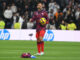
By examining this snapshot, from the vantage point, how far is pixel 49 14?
86.0 feet

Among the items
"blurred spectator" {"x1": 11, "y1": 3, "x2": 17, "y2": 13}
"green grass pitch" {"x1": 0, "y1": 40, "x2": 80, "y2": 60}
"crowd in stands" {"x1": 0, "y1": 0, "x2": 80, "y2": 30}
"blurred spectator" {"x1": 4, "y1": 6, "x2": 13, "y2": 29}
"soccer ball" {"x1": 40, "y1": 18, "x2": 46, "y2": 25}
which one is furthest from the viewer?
"blurred spectator" {"x1": 11, "y1": 3, "x2": 17, "y2": 13}

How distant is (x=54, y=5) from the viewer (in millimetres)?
26344

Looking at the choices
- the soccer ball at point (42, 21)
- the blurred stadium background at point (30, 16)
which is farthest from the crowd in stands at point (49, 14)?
the soccer ball at point (42, 21)

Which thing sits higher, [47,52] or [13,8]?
[13,8]

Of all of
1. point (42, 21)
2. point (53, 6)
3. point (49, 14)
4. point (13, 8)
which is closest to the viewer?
point (42, 21)

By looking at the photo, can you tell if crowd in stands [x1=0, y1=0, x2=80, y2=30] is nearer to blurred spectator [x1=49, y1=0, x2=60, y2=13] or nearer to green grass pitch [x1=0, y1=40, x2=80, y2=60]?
blurred spectator [x1=49, y1=0, x2=60, y2=13]

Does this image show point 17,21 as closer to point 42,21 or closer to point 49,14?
point 49,14

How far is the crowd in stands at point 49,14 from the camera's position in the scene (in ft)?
85.5

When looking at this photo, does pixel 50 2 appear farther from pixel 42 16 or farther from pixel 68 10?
pixel 42 16

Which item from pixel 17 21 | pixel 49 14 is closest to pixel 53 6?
pixel 49 14

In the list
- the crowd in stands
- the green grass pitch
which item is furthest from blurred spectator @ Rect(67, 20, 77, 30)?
the green grass pitch

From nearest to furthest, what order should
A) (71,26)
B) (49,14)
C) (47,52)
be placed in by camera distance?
(47,52)
(71,26)
(49,14)

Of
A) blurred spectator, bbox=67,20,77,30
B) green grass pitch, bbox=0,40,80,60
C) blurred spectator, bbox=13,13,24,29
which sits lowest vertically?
green grass pitch, bbox=0,40,80,60

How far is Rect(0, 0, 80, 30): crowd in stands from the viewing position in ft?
85.5
